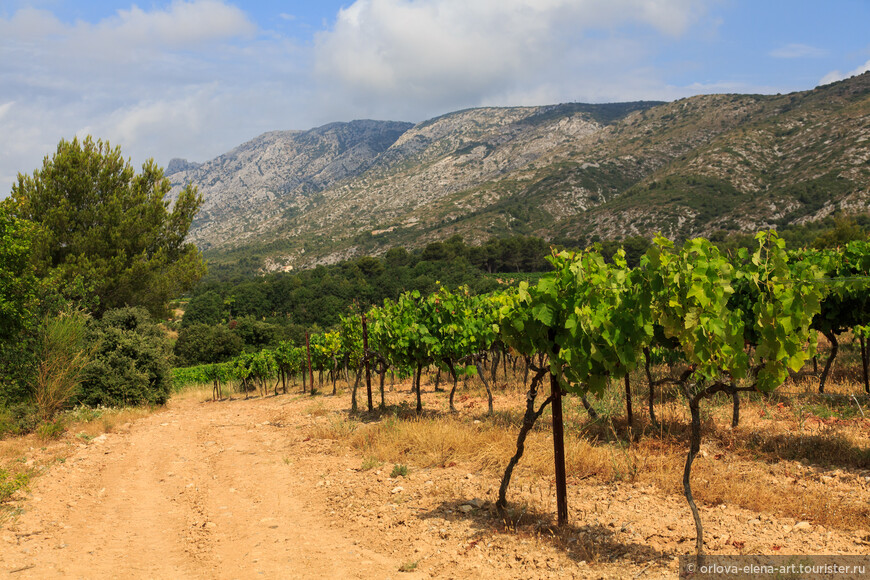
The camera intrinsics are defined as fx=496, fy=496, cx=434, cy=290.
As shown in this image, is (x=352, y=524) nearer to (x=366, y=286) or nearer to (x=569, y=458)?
(x=569, y=458)

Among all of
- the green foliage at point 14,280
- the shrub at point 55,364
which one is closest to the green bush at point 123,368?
the shrub at point 55,364

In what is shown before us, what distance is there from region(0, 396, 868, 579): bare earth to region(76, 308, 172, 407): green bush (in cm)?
701

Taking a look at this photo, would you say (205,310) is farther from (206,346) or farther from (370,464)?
(370,464)

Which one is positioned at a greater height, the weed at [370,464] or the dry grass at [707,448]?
the dry grass at [707,448]

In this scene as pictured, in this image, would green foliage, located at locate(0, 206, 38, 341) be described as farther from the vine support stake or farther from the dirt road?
the vine support stake

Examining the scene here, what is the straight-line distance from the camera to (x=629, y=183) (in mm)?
120688

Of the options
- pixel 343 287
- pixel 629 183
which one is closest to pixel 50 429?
pixel 343 287

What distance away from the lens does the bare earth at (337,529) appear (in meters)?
4.56

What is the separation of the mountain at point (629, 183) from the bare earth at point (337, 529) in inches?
3072

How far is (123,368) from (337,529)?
1341 cm

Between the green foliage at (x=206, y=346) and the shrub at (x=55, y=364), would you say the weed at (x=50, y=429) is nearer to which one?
the shrub at (x=55, y=364)

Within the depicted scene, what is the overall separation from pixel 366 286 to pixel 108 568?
66.4m

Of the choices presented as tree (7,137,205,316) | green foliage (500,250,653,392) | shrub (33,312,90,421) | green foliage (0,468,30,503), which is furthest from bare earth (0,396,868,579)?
tree (7,137,205,316)

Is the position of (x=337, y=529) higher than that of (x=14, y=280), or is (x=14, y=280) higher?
(x=14, y=280)
